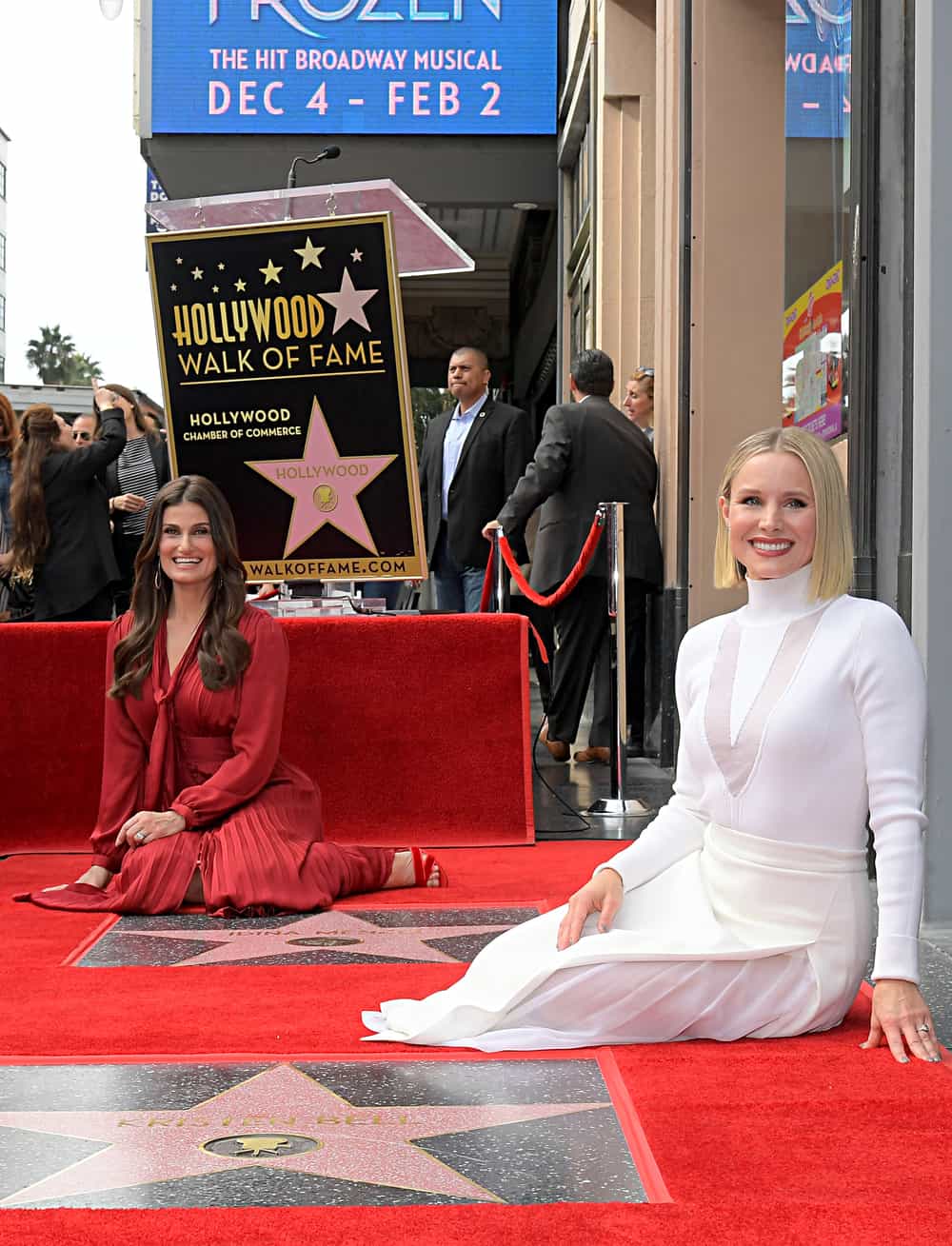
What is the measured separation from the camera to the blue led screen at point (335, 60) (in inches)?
519

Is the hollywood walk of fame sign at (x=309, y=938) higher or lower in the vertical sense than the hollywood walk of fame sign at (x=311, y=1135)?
lower

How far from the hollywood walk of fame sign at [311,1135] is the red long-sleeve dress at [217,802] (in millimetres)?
1772

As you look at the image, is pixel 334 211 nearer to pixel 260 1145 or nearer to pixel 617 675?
pixel 617 675

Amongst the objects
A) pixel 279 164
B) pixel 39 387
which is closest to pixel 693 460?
pixel 279 164

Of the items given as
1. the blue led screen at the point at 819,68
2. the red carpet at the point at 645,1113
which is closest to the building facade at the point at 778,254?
the blue led screen at the point at 819,68

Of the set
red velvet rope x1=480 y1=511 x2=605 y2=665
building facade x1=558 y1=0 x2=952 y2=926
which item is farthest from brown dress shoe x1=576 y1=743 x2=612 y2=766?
red velvet rope x1=480 y1=511 x2=605 y2=665

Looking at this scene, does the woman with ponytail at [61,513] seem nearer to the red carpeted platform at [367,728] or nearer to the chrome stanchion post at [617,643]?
the red carpeted platform at [367,728]

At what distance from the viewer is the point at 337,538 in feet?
21.3

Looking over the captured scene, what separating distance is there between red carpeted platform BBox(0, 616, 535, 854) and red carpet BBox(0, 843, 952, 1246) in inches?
66.6

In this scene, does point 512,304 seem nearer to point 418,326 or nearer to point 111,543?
point 418,326

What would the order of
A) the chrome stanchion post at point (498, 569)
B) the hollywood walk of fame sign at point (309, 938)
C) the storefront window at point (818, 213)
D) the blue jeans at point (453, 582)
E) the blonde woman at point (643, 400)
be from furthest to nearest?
the blonde woman at point (643, 400)
the blue jeans at point (453, 582)
the chrome stanchion post at point (498, 569)
the storefront window at point (818, 213)
the hollywood walk of fame sign at point (309, 938)

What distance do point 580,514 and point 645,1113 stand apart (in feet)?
18.3

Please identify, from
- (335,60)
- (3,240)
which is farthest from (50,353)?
(335,60)

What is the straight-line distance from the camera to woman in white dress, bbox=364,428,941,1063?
10.1 ft
